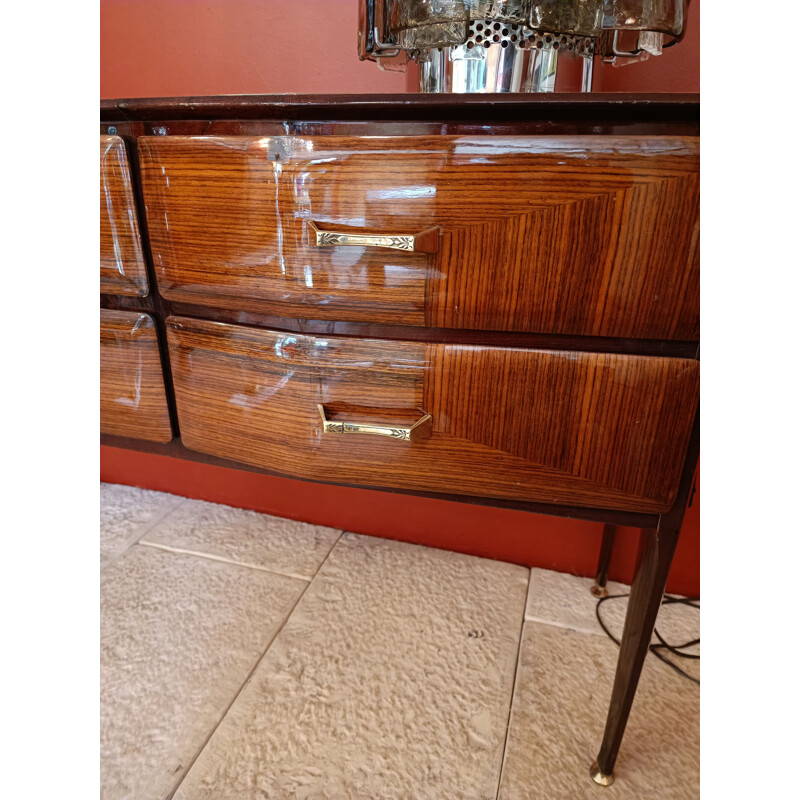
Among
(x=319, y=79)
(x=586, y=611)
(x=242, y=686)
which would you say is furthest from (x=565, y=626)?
(x=319, y=79)

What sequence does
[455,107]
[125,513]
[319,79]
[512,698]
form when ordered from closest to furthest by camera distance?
[455,107]
[512,698]
[319,79]
[125,513]

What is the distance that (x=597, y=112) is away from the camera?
17.4 inches

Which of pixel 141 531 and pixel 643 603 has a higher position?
pixel 643 603

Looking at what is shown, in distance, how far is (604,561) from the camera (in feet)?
3.39

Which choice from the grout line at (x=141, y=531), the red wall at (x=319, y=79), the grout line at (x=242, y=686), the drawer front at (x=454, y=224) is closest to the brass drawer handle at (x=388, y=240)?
the drawer front at (x=454, y=224)

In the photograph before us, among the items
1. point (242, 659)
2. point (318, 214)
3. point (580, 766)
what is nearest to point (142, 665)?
point (242, 659)

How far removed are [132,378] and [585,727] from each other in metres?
0.73

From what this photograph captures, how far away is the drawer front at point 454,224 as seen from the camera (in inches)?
17.7

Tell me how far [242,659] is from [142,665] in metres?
0.15

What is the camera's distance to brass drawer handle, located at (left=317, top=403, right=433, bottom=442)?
0.54 m

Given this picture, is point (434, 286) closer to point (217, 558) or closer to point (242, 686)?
point (242, 686)

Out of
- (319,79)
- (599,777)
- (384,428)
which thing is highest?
(319,79)

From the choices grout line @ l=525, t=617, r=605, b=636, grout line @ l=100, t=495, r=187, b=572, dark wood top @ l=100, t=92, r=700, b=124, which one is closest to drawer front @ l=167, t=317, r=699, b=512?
dark wood top @ l=100, t=92, r=700, b=124
